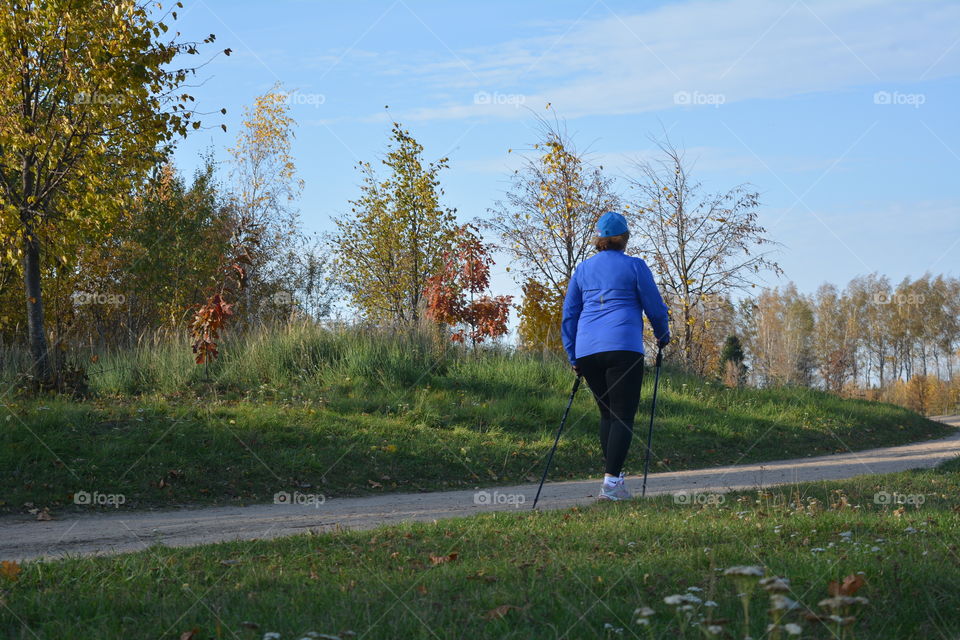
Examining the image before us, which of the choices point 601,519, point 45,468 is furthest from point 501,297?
point 601,519

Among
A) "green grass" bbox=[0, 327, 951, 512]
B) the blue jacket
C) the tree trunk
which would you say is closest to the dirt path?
"green grass" bbox=[0, 327, 951, 512]

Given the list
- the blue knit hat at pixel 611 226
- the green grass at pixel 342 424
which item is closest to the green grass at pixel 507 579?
the blue knit hat at pixel 611 226

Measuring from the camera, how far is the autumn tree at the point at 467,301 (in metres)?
17.8

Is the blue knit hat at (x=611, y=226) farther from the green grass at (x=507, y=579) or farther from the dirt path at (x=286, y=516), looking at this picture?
the green grass at (x=507, y=579)

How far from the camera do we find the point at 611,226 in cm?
762

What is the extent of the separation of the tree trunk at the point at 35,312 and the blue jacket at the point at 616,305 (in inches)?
337

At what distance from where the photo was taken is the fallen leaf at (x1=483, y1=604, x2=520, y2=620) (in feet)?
12.1

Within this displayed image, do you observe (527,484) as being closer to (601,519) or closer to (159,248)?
(601,519)

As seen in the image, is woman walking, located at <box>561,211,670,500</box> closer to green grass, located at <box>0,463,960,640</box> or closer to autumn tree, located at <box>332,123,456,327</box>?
green grass, located at <box>0,463,960,640</box>

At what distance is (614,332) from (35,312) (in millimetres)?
9435

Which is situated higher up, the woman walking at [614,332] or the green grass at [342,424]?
the woman walking at [614,332]

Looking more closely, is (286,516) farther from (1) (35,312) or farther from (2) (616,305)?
(1) (35,312)

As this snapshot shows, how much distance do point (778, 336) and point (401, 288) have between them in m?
56.5

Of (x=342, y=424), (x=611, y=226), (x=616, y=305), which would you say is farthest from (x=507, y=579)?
(x=342, y=424)
